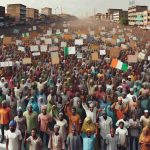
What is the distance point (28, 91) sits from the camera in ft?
42.9

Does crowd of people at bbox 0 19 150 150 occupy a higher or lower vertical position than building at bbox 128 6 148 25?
lower

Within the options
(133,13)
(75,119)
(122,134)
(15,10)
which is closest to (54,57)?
(75,119)

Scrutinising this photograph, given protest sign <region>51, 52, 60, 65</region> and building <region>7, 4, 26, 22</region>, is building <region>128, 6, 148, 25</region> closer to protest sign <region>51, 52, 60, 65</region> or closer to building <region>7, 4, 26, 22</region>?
building <region>7, 4, 26, 22</region>

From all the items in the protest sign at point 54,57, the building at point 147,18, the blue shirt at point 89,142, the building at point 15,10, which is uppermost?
the building at point 15,10

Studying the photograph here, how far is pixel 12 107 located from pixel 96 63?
10231 mm

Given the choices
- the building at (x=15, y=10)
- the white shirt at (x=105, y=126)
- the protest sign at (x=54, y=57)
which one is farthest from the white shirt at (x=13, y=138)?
the building at (x=15, y=10)

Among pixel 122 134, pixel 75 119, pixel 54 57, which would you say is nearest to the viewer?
pixel 122 134

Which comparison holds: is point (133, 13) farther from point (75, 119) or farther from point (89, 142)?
point (89, 142)

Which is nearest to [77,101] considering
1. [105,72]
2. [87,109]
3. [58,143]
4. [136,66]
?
[87,109]

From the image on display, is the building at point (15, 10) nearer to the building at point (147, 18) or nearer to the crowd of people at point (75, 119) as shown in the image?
the building at point (147, 18)

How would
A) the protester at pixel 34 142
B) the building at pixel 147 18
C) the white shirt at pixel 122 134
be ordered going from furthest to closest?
the building at pixel 147 18 < the white shirt at pixel 122 134 < the protester at pixel 34 142

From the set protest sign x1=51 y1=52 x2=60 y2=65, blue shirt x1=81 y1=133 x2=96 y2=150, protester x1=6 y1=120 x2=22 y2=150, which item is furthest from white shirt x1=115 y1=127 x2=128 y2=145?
protest sign x1=51 y1=52 x2=60 y2=65

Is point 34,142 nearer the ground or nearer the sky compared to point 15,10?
nearer the ground

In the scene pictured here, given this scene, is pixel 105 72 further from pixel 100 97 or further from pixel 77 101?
pixel 77 101
